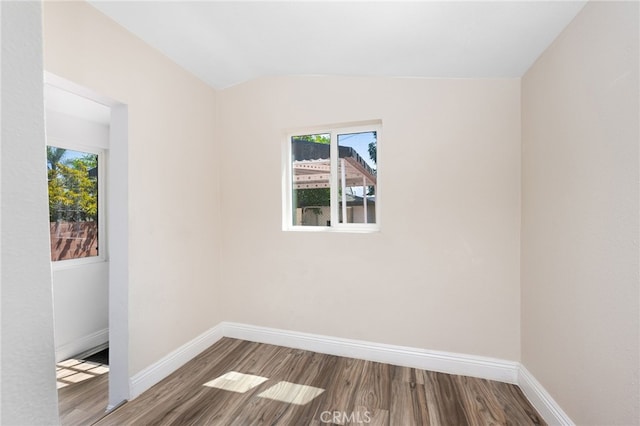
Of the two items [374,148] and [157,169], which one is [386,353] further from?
[157,169]

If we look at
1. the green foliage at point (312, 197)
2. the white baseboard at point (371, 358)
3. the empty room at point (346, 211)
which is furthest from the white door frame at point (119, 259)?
the green foliage at point (312, 197)

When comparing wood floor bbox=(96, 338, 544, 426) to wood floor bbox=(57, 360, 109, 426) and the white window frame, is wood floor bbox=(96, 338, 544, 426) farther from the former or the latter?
the white window frame

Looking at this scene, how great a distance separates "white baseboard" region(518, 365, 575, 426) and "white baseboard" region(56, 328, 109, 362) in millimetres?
3961

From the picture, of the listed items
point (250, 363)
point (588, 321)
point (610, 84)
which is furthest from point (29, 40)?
point (250, 363)

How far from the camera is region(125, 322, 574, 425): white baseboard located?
71.8 inches

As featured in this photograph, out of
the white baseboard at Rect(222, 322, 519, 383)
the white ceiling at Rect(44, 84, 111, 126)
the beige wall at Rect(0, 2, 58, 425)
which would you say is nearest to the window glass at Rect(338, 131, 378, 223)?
the white baseboard at Rect(222, 322, 519, 383)

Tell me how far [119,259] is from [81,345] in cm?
179

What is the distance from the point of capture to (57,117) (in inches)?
105

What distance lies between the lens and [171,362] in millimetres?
Result: 2166

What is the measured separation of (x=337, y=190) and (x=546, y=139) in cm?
155

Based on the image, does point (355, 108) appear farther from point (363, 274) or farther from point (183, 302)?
point (183, 302)

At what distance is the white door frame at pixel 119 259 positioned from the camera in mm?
1854

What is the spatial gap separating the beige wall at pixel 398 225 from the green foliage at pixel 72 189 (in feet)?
5.17

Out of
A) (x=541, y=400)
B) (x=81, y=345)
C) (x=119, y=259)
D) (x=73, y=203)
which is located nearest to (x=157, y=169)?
(x=119, y=259)
